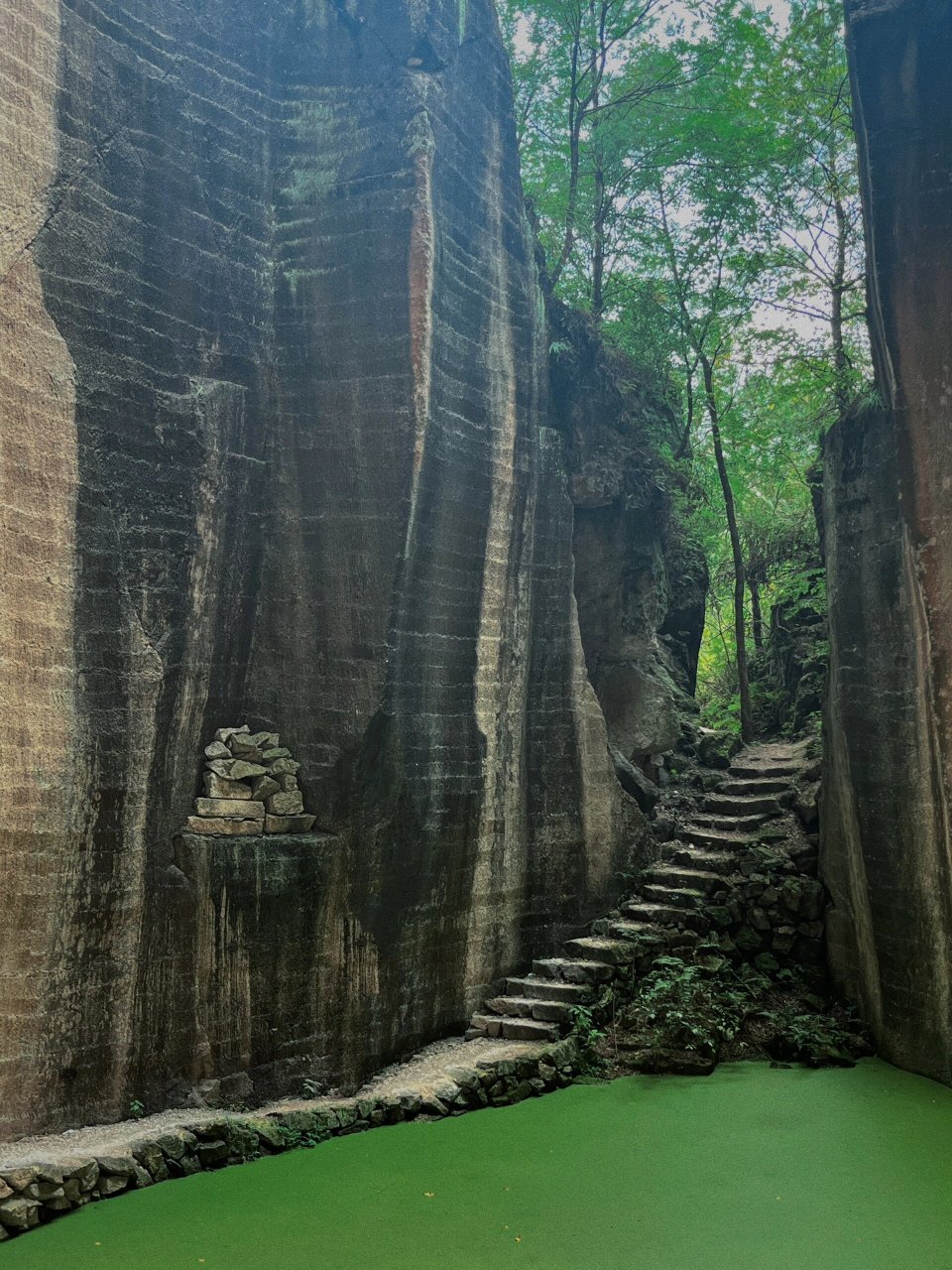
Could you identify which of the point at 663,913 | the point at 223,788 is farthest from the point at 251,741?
the point at 663,913

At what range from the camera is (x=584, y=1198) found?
520cm

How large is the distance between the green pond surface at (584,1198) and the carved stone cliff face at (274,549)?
1.09m

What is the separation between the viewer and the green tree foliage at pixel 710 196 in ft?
38.4

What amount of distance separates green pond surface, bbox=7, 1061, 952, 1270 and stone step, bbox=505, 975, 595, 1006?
1.18 m

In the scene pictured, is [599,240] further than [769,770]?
Yes

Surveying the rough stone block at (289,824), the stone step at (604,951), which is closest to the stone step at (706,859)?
the stone step at (604,951)

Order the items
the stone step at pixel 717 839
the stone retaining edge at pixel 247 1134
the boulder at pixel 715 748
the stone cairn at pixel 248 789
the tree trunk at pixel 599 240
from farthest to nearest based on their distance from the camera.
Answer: the tree trunk at pixel 599 240 → the boulder at pixel 715 748 → the stone step at pixel 717 839 → the stone cairn at pixel 248 789 → the stone retaining edge at pixel 247 1134

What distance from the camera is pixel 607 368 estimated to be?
10.8 m

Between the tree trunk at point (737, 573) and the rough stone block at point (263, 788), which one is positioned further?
the tree trunk at point (737, 573)

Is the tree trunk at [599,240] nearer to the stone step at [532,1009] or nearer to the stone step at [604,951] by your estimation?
the stone step at [604,951]

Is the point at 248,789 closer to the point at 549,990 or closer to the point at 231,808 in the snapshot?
the point at 231,808

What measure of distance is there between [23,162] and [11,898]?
3.97 metres

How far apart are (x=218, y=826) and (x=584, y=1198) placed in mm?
2964

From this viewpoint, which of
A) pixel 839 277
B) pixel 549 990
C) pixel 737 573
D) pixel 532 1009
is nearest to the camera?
pixel 532 1009
